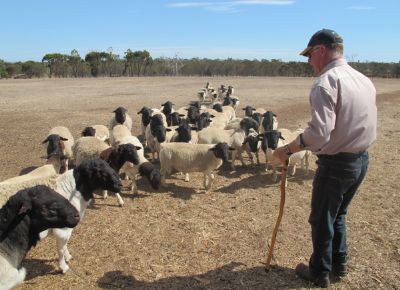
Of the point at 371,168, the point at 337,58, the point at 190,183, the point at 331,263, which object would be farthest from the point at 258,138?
the point at 337,58

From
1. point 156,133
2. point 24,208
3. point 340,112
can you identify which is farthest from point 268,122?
point 24,208

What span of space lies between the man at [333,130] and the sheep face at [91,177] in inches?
105

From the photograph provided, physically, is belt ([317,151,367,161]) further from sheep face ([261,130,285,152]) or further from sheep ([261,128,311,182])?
sheep face ([261,130,285,152])

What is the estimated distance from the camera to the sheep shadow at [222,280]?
5078 millimetres

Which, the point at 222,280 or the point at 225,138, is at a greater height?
the point at 225,138

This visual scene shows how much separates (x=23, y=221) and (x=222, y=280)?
2.65 meters

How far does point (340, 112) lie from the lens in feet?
13.1

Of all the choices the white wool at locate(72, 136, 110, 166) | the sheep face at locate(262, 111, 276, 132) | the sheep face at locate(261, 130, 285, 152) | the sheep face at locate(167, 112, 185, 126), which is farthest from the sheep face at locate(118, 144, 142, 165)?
the sheep face at locate(262, 111, 276, 132)

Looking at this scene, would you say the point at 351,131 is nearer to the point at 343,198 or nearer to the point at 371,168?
the point at 343,198

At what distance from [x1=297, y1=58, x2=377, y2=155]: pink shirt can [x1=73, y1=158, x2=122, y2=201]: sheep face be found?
3.04 meters

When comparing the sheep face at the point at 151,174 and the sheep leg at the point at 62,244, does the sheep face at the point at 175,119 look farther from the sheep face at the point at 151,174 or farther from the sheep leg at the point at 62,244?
the sheep leg at the point at 62,244

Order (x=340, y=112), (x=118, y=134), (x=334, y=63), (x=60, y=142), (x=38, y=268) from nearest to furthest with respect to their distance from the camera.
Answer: (x=340, y=112) < (x=334, y=63) < (x=38, y=268) < (x=60, y=142) < (x=118, y=134)

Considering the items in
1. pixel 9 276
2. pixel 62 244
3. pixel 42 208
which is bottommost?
pixel 62 244

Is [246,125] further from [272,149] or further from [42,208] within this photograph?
[42,208]
